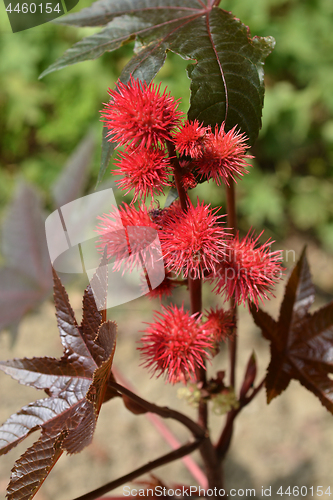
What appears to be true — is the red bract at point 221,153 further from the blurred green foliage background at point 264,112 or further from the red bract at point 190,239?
the blurred green foliage background at point 264,112

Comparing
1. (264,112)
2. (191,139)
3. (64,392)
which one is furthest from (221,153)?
(264,112)

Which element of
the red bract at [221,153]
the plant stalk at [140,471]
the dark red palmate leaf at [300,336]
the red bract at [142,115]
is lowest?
the plant stalk at [140,471]

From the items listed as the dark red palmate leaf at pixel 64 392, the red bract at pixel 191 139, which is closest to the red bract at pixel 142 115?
the red bract at pixel 191 139

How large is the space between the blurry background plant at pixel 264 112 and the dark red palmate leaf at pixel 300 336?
0.99m

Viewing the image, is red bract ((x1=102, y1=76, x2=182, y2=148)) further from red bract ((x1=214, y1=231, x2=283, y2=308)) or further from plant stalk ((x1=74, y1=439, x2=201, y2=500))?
plant stalk ((x1=74, y1=439, x2=201, y2=500))

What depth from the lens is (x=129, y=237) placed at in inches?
14.2

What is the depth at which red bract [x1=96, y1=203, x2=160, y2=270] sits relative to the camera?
356 millimetres

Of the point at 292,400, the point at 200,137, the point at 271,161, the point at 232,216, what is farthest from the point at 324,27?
the point at 200,137

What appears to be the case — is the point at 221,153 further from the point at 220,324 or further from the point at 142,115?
the point at 220,324

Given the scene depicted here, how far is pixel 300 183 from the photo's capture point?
68.4 inches

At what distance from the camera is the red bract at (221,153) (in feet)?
1.03

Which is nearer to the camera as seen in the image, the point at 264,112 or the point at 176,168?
the point at 176,168

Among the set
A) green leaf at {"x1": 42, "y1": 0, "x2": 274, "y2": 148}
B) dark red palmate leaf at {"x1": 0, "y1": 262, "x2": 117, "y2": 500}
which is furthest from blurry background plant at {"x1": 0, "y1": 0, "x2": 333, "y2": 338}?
dark red palmate leaf at {"x1": 0, "y1": 262, "x2": 117, "y2": 500}

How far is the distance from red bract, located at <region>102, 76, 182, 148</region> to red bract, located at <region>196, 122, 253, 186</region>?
0.03 metres
